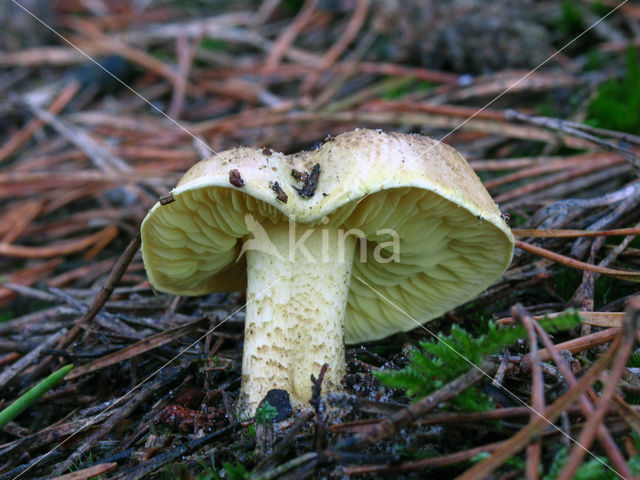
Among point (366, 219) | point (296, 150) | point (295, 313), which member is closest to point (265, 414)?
point (295, 313)

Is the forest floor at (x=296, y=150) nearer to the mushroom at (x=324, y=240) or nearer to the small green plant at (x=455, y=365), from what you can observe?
the small green plant at (x=455, y=365)

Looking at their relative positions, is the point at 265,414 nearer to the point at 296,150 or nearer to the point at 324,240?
the point at 324,240

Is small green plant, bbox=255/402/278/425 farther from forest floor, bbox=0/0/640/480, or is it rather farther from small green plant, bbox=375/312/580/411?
small green plant, bbox=375/312/580/411

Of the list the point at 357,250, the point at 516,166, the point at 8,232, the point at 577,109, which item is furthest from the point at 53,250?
the point at 577,109

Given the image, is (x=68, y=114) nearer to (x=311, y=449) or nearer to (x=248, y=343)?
(x=248, y=343)

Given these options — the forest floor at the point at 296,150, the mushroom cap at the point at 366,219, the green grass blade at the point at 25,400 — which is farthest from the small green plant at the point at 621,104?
the green grass blade at the point at 25,400

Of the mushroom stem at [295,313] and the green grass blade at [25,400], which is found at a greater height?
the mushroom stem at [295,313]
